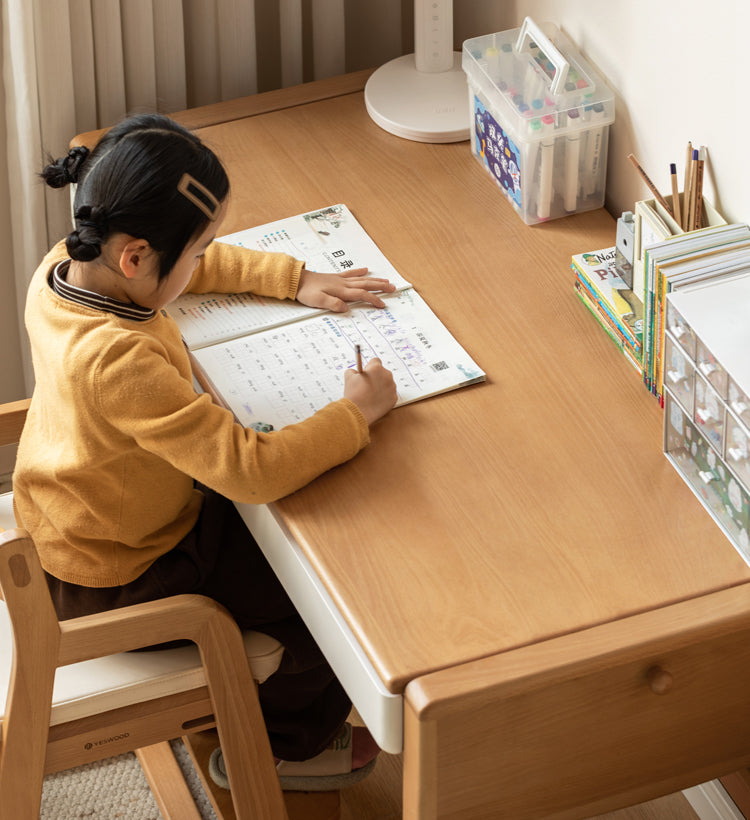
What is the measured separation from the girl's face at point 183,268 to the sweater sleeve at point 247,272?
0.66ft

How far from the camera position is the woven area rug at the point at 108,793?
176 centimetres

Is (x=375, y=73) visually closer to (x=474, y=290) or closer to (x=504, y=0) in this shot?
(x=504, y=0)

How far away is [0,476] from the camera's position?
2213 millimetres

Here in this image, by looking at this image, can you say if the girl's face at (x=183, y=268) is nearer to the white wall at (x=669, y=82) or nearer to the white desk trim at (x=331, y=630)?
the white desk trim at (x=331, y=630)

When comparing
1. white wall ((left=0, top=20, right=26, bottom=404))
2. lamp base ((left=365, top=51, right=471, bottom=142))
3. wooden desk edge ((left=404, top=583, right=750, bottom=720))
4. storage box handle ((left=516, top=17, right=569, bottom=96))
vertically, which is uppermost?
storage box handle ((left=516, top=17, right=569, bottom=96))

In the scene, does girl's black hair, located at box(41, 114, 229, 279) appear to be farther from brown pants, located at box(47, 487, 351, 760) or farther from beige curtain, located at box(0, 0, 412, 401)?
beige curtain, located at box(0, 0, 412, 401)

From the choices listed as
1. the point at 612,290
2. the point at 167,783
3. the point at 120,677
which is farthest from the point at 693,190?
the point at 167,783

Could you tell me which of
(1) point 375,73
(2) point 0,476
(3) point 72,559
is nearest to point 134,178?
(3) point 72,559

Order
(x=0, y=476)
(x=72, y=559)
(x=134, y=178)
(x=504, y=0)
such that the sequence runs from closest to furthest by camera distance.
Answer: (x=134, y=178) < (x=72, y=559) < (x=504, y=0) < (x=0, y=476)

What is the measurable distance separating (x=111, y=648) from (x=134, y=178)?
49cm

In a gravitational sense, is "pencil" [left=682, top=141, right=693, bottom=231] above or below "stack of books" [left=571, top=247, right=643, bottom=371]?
above

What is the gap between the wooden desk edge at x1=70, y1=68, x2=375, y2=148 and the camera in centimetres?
182

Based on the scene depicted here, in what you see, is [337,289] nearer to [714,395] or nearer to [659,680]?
[714,395]

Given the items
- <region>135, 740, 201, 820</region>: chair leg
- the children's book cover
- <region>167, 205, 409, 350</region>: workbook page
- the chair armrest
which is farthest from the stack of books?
<region>135, 740, 201, 820</region>: chair leg
